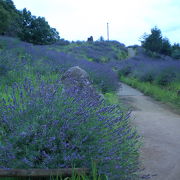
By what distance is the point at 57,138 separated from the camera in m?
2.04

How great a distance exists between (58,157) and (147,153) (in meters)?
2.06

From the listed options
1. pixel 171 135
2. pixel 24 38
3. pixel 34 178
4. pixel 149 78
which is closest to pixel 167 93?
pixel 149 78

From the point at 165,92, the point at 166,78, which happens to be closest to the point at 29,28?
the point at 166,78

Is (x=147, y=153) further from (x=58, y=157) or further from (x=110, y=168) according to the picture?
(x=58, y=157)

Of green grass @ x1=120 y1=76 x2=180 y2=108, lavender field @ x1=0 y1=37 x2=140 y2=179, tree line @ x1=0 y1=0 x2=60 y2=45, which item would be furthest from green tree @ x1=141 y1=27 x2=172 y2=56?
lavender field @ x1=0 y1=37 x2=140 y2=179

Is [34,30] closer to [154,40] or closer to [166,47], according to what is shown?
[154,40]

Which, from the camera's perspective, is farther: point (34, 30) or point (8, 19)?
point (34, 30)

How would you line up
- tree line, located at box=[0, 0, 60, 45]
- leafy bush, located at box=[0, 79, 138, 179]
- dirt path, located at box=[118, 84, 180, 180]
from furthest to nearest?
tree line, located at box=[0, 0, 60, 45]
dirt path, located at box=[118, 84, 180, 180]
leafy bush, located at box=[0, 79, 138, 179]

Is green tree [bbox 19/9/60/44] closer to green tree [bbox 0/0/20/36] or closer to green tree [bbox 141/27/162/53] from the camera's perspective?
green tree [bbox 0/0/20/36]

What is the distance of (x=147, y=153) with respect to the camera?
361cm

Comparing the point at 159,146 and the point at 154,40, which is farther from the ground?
the point at 154,40

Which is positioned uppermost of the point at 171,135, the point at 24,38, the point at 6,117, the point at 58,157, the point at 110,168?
the point at 24,38

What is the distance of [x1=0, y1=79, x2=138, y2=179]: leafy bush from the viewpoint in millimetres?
1889

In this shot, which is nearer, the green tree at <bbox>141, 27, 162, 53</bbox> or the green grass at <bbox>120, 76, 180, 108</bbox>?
the green grass at <bbox>120, 76, 180, 108</bbox>
